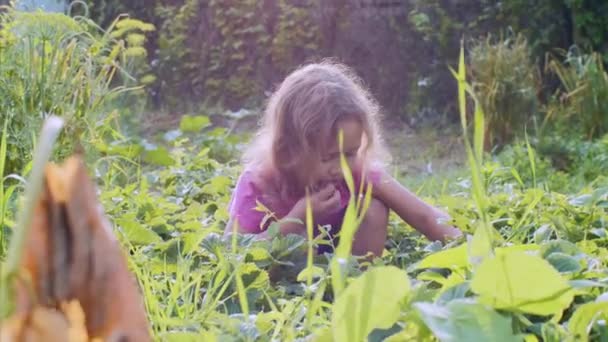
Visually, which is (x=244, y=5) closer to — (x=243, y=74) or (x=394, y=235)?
(x=243, y=74)

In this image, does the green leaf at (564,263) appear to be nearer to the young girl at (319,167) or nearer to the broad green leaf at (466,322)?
the broad green leaf at (466,322)

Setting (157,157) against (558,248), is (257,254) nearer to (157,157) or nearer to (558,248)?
(558,248)

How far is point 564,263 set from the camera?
967 millimetres

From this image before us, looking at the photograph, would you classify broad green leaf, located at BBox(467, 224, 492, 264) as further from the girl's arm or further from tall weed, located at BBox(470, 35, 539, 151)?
tall weed, located at BBox(470, 35, 539, 151)

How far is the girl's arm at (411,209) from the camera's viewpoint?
94.9 inches

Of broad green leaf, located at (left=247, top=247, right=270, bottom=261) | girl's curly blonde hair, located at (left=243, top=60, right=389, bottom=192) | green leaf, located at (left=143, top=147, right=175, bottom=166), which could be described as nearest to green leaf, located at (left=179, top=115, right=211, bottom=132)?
green leaf, located at (left=143, top=147, right=175, bottom=166)

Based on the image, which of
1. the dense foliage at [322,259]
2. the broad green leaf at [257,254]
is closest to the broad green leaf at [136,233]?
the dense foliage at [322,259]

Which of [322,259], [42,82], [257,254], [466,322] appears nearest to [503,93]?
[42,82]

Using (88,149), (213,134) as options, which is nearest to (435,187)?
(213,134)

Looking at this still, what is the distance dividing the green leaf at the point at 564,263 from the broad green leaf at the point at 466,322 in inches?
7.5

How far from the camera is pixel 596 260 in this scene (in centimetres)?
111

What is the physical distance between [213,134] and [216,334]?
4777 mm

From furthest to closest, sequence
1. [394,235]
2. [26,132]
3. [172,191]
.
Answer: [172,191], [394,235], [26,132]

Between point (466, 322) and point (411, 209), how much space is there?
5.88 feet
